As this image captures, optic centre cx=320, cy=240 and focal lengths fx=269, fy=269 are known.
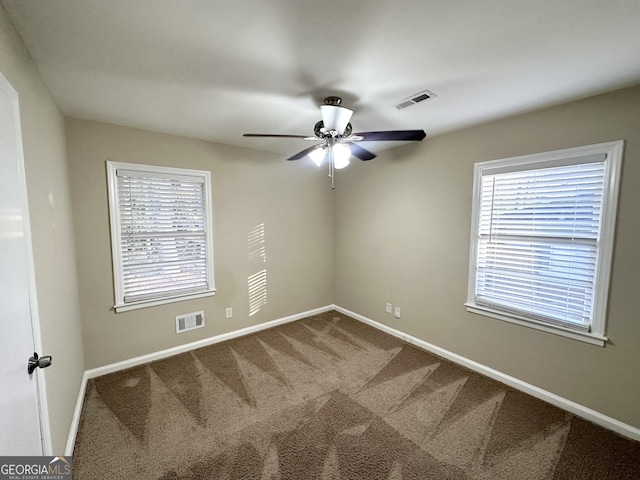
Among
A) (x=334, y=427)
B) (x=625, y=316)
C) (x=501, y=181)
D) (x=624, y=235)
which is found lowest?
(x=334, y=427)

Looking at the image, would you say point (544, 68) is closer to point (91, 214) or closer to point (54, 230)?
point (54, 230)

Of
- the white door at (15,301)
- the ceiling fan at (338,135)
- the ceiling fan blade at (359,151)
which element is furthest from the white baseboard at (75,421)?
the ceiling fan blade at (359,151)

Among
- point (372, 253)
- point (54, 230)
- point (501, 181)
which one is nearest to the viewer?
point (54, 230)

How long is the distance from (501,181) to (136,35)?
9.28 feet

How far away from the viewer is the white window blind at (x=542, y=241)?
2014mm

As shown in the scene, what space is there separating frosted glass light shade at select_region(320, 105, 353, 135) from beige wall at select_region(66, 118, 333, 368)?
1.82 meters

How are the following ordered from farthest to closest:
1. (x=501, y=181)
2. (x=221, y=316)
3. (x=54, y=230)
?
1. (x=221, y=316)
2. (x=501, y=181)
3. (x=54, y=230)

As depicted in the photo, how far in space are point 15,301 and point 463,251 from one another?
10.3 feet

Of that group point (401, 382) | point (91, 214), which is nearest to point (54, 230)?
point (91, 214)

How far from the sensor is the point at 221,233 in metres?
3.23

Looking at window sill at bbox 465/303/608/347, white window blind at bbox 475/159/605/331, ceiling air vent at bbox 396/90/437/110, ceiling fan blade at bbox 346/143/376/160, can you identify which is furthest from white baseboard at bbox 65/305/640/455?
ceiling air vent at bbox 396/90/437/110

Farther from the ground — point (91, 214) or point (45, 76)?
point (45, 76)

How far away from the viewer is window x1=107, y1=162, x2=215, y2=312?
8.62ft

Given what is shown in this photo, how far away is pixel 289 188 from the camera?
3.77 metres
